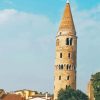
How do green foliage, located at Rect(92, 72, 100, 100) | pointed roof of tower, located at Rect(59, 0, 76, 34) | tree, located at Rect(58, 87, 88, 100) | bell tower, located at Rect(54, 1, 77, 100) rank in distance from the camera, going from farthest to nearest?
pointed roof of tower, located at Rect(59, 0, 76, 34) < bell tower, located at Rect(54, 1, 77, 100) < tree, located at Rect(58, 87, 88, 100) < green foliage, located at Rect(92, 72, 100, 100)

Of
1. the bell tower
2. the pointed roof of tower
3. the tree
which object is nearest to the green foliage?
the tree

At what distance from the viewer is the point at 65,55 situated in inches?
3275

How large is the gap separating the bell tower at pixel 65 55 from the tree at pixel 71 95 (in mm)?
5341

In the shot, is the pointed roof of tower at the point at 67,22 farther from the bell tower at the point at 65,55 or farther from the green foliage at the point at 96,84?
the green foliage at the point at 96,84

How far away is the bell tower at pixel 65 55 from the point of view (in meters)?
81.9

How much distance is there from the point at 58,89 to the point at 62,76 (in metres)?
1.92

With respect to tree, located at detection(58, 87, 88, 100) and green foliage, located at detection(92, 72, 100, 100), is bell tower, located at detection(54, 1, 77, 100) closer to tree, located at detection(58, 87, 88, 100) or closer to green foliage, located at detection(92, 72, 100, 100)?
tree, located at detection(58, 87, 88, 100)

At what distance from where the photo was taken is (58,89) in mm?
81625

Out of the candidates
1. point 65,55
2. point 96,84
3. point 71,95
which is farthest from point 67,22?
point 96,84

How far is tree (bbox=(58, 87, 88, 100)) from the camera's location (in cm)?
7494

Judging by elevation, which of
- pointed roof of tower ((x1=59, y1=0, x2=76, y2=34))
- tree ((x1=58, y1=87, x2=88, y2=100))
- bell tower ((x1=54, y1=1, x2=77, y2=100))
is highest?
pointed roof of tower ((x1=59, y1=0, x2=76, y2=34))

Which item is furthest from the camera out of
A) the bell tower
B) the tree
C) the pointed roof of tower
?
the pointed roof of tower

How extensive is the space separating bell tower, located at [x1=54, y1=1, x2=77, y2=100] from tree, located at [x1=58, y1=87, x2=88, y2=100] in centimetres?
534

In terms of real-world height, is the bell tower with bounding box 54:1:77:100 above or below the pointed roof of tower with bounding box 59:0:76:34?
below
